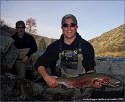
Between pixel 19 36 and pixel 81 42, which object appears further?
pixel 19 36

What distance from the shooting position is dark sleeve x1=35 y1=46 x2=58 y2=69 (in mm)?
3114

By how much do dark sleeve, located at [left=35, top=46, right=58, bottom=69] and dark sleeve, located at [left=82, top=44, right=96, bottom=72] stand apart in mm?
407

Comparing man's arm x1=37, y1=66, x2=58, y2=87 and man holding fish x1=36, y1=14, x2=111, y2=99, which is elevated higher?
man holding fish x1=36, y1=14, x2=111, y2=99

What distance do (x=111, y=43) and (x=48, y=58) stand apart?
39.1 inches

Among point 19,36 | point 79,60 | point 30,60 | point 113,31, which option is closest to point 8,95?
point 30,60

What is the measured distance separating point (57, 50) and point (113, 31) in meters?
0.87

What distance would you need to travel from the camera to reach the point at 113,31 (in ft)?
10.5

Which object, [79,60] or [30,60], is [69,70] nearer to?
[79,60]

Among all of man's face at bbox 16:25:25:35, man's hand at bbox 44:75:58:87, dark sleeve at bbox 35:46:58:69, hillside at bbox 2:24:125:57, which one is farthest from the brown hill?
man's face at bbox 16:25:25:35

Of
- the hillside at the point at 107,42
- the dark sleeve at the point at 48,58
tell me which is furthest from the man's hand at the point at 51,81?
the hillside at the point at 107,42

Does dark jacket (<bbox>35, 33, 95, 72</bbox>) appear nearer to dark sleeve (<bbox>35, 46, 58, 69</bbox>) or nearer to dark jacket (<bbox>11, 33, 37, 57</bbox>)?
dark sleeve (<bbox>35, 46, 58, 69</bbox>)

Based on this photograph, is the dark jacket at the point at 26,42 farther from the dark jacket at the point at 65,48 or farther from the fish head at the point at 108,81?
the fish head at the point at 108,81

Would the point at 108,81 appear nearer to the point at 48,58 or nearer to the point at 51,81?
the point at 51,81

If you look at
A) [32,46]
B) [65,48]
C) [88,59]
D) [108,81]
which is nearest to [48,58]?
[65,48]
